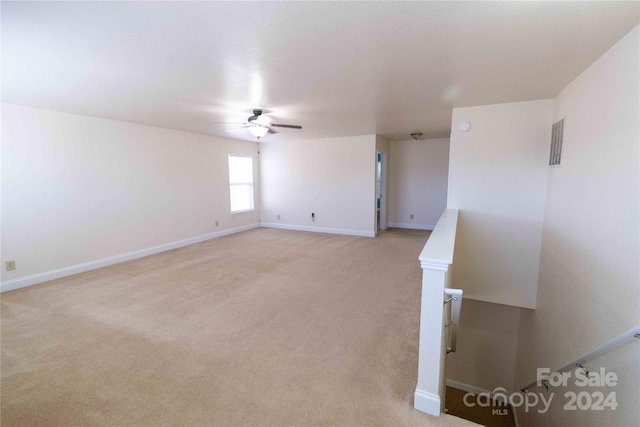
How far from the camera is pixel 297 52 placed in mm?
2117

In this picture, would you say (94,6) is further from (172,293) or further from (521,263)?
(521,263)

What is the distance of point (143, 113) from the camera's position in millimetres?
3979

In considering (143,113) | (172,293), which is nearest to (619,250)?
(172,293)

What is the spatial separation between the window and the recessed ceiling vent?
583cm

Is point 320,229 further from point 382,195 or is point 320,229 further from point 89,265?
point 89,265

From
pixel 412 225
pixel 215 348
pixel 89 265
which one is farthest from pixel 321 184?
pixel 215 348

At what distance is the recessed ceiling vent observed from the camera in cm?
297

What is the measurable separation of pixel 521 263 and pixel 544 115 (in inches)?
70.9

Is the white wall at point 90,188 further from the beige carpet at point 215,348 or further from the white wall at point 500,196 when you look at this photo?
the white wall at point 500,196

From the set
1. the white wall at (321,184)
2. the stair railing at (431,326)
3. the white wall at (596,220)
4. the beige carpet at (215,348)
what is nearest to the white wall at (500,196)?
the white wall at (596,220)

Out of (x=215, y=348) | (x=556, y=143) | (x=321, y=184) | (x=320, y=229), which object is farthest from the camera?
(x=320, y=229)

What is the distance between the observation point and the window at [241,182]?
6.87m

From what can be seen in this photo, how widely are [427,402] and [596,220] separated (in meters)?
1.84

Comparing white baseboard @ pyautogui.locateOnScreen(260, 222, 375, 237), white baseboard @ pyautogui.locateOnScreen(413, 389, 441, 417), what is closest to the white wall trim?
white baseboard @ pyautogui.locateOnScreen(260, 222, 375, 237)
